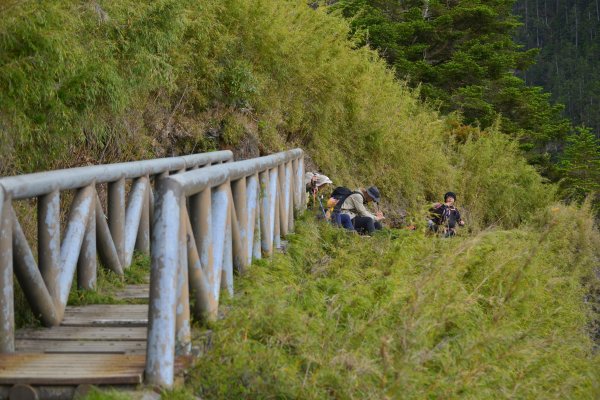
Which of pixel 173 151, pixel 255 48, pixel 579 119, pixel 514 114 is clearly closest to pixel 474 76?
pixel 514 114

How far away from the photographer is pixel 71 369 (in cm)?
344

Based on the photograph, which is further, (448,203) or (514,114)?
(514,114)

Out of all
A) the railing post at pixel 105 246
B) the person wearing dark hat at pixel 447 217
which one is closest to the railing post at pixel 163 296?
the railing post at pixel 105 246

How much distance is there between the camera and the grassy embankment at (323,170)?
414cm

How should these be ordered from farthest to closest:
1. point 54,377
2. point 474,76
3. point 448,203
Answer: point 474,76
point 448,203
point 54,377

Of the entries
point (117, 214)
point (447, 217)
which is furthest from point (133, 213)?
point (447, 217)

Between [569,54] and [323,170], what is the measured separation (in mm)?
64098

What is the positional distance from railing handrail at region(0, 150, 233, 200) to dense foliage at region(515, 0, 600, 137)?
190ft

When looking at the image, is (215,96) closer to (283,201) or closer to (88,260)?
(283,201)

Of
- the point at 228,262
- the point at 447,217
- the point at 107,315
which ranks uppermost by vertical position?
the point at 228,262

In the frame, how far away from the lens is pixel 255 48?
40.8 feet

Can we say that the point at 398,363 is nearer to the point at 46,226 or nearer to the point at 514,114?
the point at 46,226

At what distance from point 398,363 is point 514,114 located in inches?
1111

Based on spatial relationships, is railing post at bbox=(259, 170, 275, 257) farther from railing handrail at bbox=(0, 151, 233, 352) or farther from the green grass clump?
railing handrail at bbox=(0, 151, 233, 352)
